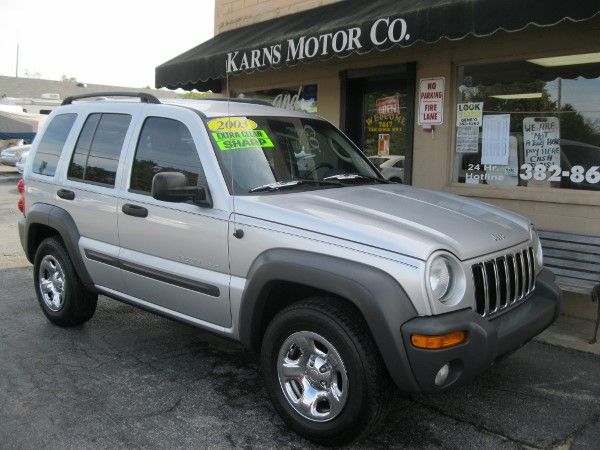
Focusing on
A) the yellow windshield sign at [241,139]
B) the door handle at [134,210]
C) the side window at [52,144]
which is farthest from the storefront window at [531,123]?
the side window at [52,144]

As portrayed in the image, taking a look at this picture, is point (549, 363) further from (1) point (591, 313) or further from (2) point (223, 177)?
(2) point (223, 177)

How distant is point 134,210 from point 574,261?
12.5 ft

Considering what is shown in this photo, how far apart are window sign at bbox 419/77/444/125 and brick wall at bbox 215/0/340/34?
1.84 metres

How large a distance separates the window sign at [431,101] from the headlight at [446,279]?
417 centimetres

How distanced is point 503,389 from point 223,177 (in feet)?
7.84

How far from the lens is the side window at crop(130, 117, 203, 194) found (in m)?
3.93

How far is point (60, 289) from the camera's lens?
520 centimetres

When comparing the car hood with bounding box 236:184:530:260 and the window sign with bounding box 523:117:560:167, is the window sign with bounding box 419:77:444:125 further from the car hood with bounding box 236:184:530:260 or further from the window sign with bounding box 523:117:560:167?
the car hood with bounding box 236:184:530:260

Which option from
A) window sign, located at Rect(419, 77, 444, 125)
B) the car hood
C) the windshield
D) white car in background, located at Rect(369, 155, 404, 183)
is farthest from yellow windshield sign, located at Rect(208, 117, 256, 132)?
white car in background, located at Rect(369, 155, 404, 183)

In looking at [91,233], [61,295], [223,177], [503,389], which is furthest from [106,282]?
[503,389]

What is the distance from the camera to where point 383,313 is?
9.39ft

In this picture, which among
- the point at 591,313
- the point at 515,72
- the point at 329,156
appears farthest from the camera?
the point at 515,72

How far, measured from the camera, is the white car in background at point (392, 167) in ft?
24.8

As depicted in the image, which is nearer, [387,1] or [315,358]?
[315,358]
